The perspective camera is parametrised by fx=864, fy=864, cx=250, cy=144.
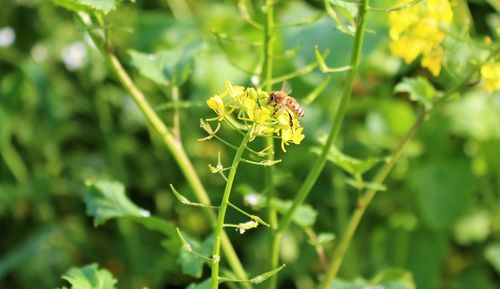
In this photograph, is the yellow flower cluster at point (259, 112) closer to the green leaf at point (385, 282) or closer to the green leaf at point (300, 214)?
the green leaf at point (300, 214)

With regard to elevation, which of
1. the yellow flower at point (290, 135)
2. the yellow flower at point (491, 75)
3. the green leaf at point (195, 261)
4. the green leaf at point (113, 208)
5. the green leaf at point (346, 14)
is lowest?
the green leaf at point (195, 261)

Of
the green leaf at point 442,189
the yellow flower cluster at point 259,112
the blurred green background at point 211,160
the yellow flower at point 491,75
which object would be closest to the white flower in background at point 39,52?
the blurred green background at point 211,160

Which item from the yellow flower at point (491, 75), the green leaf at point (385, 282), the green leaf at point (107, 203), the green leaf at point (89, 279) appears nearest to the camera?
the green leaf at point (89, 279)

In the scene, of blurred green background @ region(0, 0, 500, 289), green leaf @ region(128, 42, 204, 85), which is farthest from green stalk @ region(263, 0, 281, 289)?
blurred green background @ region(0, 0, 500, 289)

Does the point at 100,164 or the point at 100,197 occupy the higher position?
the point at 100,197

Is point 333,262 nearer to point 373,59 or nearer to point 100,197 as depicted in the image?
point 100,197

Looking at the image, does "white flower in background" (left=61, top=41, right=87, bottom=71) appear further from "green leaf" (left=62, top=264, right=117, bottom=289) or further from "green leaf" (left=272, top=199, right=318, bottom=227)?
"green leaf" (left=62, top=264, right=117, bottom=289)

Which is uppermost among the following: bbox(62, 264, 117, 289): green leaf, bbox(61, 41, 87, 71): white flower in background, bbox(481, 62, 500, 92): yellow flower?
bbox(481, 62, 500, 92): yellow flower

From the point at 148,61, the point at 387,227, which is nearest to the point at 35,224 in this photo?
the point at 387,227
